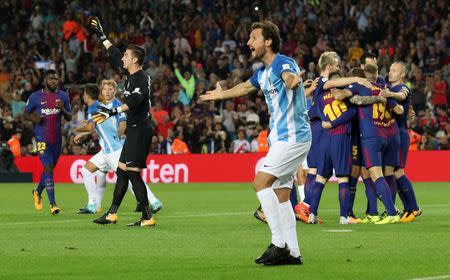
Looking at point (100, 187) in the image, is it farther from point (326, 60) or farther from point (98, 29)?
point (326, 60)

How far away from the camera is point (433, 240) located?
12383mm

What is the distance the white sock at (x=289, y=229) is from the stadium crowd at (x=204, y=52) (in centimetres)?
2016

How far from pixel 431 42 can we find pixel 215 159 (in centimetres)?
772

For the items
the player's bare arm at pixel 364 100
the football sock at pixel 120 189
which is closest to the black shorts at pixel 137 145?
the football sock at pixel 120 189

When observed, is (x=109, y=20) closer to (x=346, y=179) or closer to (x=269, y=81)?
(x=346, y=179)

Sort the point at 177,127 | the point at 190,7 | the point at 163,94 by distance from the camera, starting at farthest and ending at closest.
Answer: the point at 190,7, the point at 163,94, the point at 177,127

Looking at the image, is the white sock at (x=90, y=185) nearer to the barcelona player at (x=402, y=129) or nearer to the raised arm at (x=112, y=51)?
the raised arm at (x=112, y=51)

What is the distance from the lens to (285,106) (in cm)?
1040

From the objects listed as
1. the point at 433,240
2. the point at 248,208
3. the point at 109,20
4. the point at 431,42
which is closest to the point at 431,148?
the point at 431,42

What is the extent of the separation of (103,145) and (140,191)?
351 centimetres

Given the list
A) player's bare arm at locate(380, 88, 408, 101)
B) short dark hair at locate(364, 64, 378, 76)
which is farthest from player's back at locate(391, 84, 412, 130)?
short dark hair at locate(364, 64, 378, 76)

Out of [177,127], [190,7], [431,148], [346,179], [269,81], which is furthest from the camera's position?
[190,7]

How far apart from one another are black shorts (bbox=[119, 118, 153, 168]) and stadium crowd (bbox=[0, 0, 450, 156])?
Answer: 1586 centimetres

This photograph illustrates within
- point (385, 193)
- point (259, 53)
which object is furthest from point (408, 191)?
point (259, 53)
